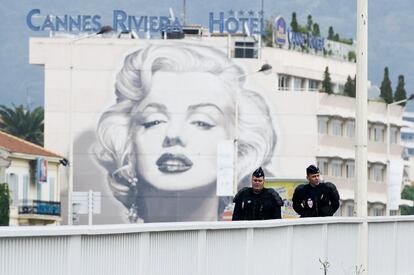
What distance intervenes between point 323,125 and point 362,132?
112m

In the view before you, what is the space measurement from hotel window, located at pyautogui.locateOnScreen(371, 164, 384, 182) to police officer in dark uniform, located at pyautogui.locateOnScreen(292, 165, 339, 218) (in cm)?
12018

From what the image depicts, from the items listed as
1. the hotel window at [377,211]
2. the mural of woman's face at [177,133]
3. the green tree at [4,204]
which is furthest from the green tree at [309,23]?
the green tree at [4,204]

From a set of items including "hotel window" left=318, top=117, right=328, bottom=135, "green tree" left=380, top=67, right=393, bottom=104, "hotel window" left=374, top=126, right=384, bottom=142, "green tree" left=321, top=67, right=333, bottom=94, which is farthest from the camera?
"green tree" left=380, top=67, right=393, bottom=104

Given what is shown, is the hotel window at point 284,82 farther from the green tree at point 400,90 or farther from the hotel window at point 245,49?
the green tree at point 400,90

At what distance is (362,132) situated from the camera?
24422 mm

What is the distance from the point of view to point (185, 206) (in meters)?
134

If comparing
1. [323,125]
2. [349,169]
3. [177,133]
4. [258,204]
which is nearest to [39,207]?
[177,133]

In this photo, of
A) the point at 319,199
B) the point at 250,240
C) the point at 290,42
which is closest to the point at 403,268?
the point at 319,199

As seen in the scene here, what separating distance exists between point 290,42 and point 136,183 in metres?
23.9

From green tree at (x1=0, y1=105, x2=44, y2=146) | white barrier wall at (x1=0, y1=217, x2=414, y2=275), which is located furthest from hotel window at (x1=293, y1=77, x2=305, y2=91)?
white barrier wall at (x1=0, y1=217, x2=414, y2=275)

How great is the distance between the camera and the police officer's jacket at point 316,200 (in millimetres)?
22359

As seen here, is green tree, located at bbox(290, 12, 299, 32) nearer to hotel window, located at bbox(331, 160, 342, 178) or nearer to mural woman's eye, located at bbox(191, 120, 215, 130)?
hotel window, located at bbox(331, 160, 342, 178)

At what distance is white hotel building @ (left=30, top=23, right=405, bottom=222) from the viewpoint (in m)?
132

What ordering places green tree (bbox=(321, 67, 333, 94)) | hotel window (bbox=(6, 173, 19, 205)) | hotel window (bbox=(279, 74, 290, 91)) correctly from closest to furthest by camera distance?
hotel window (bbox=(6, 173, 19, 205)) < green tree (bbox=(321, 67, 333, 94)) < hotel window (bbox=(279, 74, 290, 91))
